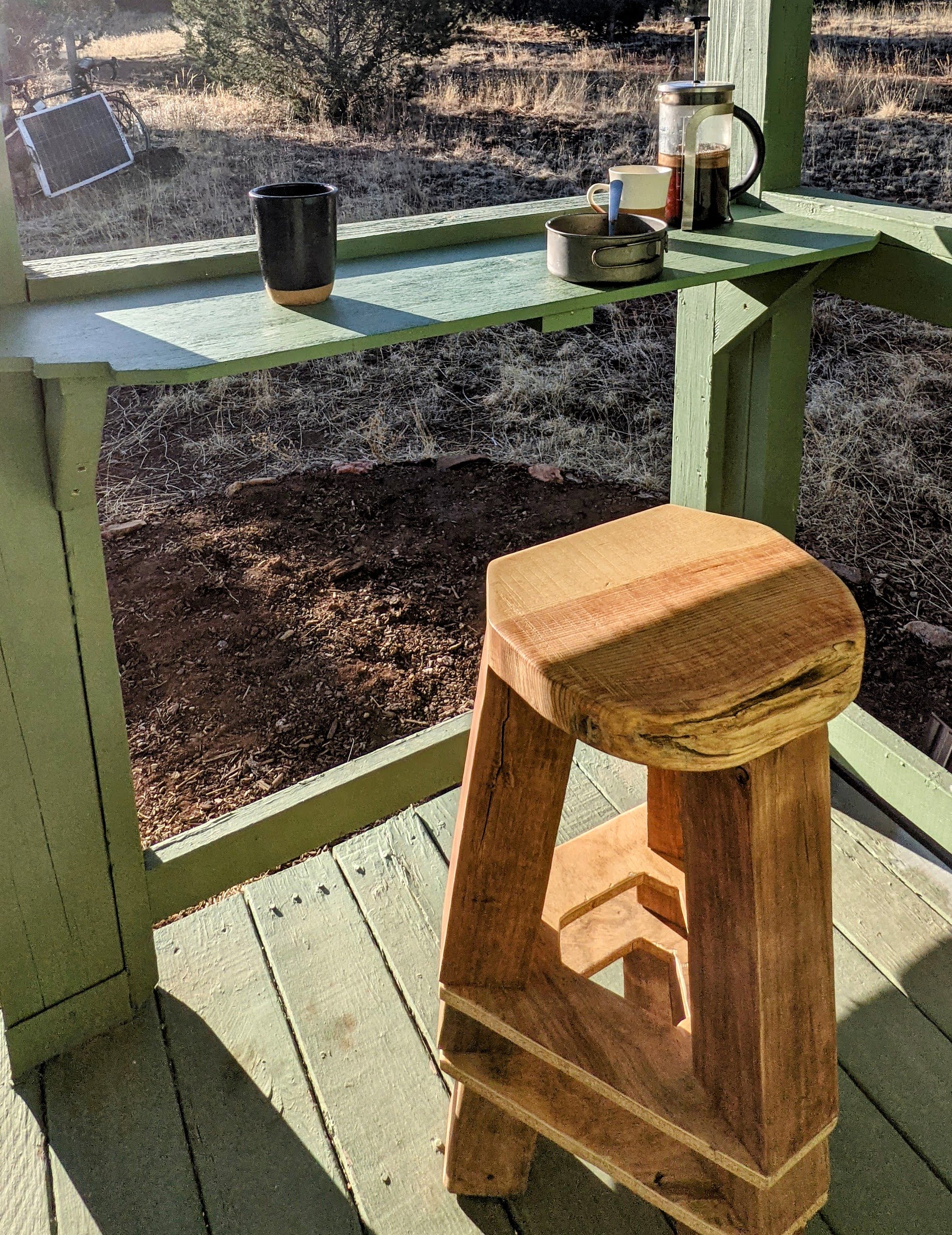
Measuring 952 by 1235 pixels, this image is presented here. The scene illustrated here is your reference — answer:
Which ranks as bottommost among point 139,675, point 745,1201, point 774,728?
point 139,675

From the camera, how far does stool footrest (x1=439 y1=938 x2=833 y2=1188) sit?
2.73 ft

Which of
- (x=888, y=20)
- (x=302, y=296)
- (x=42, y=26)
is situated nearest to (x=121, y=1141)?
(x=302, y=296)

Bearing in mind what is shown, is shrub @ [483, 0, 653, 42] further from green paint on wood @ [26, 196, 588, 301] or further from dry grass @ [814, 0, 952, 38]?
green paint on wood @ [26, 196, 588, 301]

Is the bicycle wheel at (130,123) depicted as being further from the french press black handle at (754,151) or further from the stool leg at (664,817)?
the stool leg at (664,817)

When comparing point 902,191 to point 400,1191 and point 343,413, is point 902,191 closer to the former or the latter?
point 343,413

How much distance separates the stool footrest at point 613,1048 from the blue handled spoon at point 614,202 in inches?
35.0

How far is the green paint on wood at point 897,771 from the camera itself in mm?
1524

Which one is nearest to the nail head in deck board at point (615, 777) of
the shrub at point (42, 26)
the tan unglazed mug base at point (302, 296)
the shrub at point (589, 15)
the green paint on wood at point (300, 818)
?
the green paint on wood at point (300, 818)

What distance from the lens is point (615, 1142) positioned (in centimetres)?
91

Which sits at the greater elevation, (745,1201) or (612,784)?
(745,1201)

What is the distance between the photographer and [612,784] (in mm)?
1803

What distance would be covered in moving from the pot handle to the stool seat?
41 cm

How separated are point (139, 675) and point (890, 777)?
1.87 m

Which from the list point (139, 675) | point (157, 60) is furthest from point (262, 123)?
point (139, 675)
